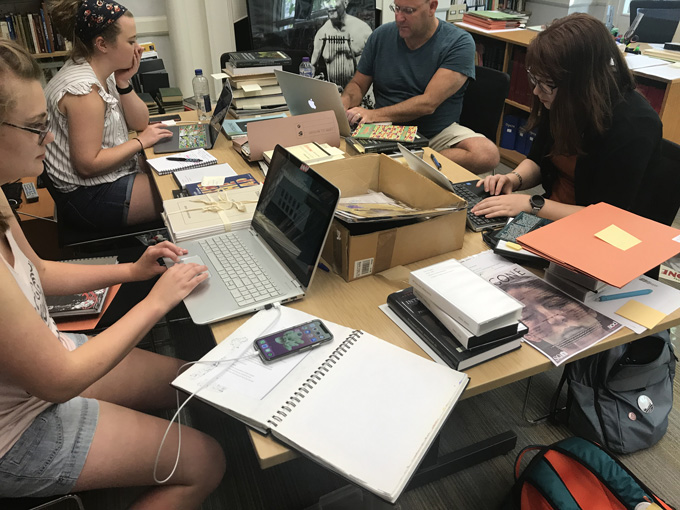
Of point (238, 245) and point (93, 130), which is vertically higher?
point (93, 130)

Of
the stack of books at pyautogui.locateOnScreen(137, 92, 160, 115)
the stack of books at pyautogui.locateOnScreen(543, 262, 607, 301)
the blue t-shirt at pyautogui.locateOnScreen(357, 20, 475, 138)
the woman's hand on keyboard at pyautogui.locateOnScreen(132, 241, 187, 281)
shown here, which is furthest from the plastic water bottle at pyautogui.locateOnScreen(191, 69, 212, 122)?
the stack of books at pyautogui.locateOnScreen(543, 262, 607, 301)

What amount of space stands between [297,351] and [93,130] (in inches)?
51.7

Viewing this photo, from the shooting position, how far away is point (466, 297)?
40.3 inches

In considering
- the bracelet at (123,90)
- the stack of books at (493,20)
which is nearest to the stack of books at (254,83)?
the bracelet at (123,90)

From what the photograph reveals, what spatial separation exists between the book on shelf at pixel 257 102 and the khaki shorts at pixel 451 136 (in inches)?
34.0

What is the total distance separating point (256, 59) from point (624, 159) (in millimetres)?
1679

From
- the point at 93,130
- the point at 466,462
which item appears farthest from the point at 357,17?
the point at 466,462

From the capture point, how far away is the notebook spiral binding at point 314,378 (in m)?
0.88

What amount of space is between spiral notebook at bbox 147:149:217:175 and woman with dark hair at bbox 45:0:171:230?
0.13m

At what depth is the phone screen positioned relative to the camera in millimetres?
997

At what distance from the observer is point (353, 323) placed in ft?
3.70

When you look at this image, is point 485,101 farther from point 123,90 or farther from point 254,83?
point 123,90

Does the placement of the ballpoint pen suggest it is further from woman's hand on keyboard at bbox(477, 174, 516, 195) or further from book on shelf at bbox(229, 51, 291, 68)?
book on shelf at bbox(229, 51, 291, 68)

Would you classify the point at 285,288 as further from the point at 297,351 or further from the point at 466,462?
the point at 466,462
